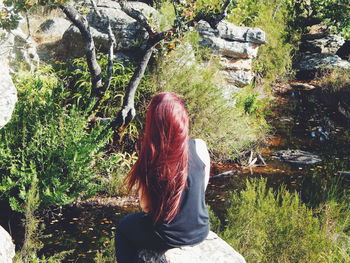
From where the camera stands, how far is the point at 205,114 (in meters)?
8.28

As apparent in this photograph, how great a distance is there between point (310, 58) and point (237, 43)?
6.83 metres

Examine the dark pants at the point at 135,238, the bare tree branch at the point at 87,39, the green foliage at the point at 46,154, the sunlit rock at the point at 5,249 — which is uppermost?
the bare tree branch at the point at 87,39

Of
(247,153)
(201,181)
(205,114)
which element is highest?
(201,181)

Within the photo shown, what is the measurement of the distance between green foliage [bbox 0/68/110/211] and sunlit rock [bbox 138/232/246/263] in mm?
3202

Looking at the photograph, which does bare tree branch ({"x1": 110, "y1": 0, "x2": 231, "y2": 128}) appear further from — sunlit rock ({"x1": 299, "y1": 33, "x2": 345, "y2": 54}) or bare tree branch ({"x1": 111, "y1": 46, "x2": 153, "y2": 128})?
sunlit rock ({"x1": 299, "y1": 33, "x2": 345, "y2": 54})

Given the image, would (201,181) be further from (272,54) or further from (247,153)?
(272,54)

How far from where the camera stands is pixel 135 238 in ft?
8.58

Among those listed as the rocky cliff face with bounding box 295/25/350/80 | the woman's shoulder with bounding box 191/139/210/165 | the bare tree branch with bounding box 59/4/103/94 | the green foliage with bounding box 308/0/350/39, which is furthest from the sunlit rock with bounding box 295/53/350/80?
the woman's shoulder with bounding box 191/139/210/165

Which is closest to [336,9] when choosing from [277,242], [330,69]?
[330,69]

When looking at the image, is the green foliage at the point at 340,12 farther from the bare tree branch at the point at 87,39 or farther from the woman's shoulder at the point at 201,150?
the woman's shoulder at the point at 201,150

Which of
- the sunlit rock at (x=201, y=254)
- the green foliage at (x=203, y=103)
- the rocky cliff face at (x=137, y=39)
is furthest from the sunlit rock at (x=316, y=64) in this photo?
the sunlit rock at (x=201, y=254)

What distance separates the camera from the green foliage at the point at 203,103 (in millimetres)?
8219

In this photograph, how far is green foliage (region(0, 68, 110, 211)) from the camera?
222 inches

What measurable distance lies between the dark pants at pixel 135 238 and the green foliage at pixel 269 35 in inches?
396
